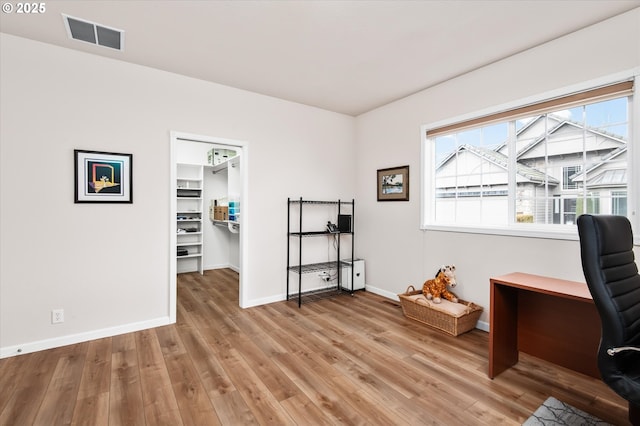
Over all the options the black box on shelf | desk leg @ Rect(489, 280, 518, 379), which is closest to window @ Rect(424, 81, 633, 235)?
desk leg @ Rect(489, 280, 518, 379)

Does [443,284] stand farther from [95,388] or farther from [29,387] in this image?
[29,387]

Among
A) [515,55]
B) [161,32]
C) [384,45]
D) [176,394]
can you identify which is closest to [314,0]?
[384,45]

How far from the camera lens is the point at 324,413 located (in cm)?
187

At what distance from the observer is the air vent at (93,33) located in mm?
2389

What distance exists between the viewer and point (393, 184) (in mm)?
4105

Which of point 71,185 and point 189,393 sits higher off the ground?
point 71,185

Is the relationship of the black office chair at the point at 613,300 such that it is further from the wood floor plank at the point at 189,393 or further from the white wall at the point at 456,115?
the wood floor plank at the point at 189,393

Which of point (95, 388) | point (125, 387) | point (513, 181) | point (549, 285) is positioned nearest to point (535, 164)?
point (513, 181)

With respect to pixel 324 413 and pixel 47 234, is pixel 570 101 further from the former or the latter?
pixel 47 234

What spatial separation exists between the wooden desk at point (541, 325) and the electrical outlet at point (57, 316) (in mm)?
3594

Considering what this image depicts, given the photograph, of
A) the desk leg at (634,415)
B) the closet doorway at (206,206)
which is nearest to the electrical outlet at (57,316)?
the closet doorway at (206,206)

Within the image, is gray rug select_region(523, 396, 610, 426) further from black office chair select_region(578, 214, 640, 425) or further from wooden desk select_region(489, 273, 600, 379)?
wooden desk select_region(489, 273, 600, 379)

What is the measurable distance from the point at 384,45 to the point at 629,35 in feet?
5.71

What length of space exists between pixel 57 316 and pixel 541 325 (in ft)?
13.7
